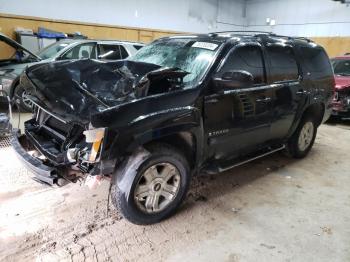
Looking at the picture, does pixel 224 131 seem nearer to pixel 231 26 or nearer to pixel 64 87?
pixel 64 87

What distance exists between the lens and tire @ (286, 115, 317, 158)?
4.23 meters

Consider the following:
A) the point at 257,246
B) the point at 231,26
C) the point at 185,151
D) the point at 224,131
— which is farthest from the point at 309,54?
the point at 231,26

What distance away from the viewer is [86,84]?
2.70 metres

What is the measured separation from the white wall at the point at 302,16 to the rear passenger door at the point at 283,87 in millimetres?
12745

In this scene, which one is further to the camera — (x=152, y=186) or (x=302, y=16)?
(x=302, y=16)

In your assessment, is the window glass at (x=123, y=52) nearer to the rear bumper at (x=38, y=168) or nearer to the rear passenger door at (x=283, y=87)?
the rear passenger door at (x=283, y=87)

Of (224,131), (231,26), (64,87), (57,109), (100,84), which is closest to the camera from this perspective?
(57,109)

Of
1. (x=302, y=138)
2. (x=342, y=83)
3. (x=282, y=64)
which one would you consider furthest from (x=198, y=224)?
(x=342, y=83)

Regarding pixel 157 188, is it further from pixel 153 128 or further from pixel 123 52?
pixel 123 52

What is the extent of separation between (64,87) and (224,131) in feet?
5.17

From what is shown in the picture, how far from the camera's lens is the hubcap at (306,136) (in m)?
4.30

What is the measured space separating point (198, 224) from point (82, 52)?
543cm

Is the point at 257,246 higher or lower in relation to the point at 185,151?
lower

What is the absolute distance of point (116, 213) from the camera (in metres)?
2.81
